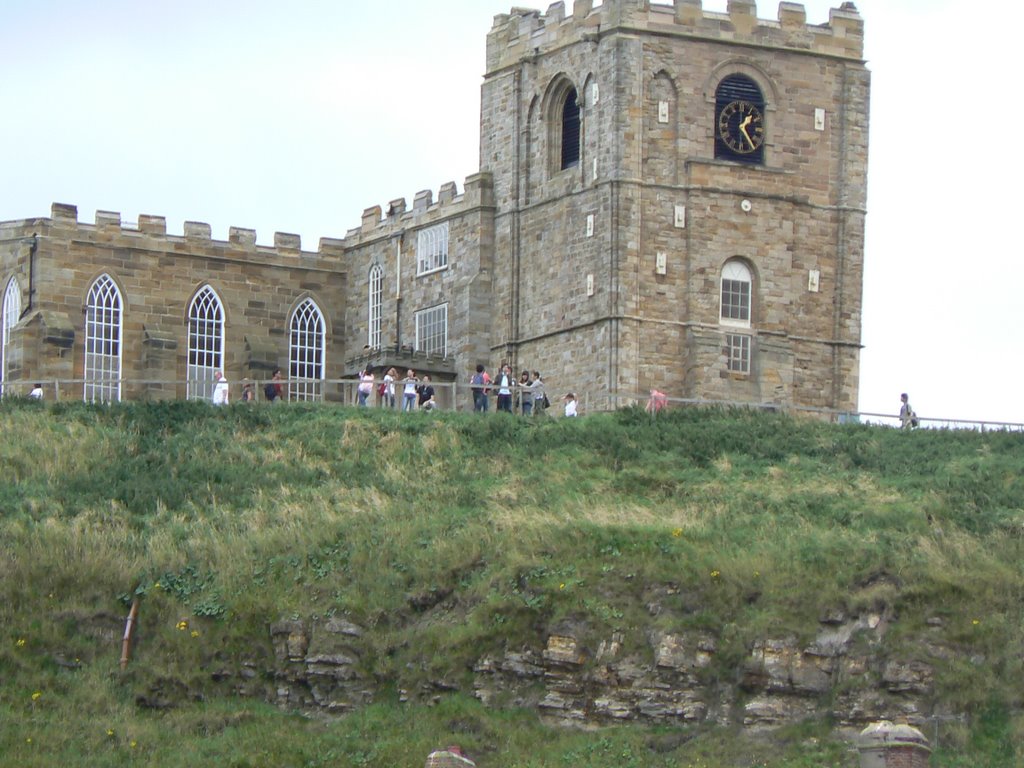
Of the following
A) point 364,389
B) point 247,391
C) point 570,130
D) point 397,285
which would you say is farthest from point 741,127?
point 247,391

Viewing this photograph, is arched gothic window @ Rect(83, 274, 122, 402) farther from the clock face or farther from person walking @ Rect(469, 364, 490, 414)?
the clock face

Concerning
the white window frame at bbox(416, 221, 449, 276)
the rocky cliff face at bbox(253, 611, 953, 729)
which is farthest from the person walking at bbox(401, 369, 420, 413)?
the rocky cliff face at bbox(253, 611, 953, 729)

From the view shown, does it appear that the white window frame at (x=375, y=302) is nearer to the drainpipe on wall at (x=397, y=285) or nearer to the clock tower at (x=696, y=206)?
the drainpipe on wall at (x=397, y=285)

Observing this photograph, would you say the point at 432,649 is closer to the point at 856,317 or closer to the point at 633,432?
the point at 633,432

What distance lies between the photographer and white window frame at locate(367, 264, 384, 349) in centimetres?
8881

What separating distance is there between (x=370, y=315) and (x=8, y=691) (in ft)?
102

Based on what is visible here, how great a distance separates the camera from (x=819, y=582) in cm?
6038

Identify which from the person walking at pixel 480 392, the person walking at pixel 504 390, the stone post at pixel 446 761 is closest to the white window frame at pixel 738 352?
the person walking at pixel 504 390

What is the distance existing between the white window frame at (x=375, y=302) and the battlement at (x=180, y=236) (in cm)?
169

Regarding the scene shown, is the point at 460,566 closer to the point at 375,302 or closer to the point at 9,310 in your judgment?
the point at 375,302

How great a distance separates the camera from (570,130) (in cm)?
8325

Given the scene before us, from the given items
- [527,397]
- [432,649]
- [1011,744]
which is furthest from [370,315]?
[1011,744]

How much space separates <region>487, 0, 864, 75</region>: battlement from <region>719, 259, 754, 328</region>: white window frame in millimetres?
5603

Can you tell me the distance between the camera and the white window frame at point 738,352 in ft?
264
